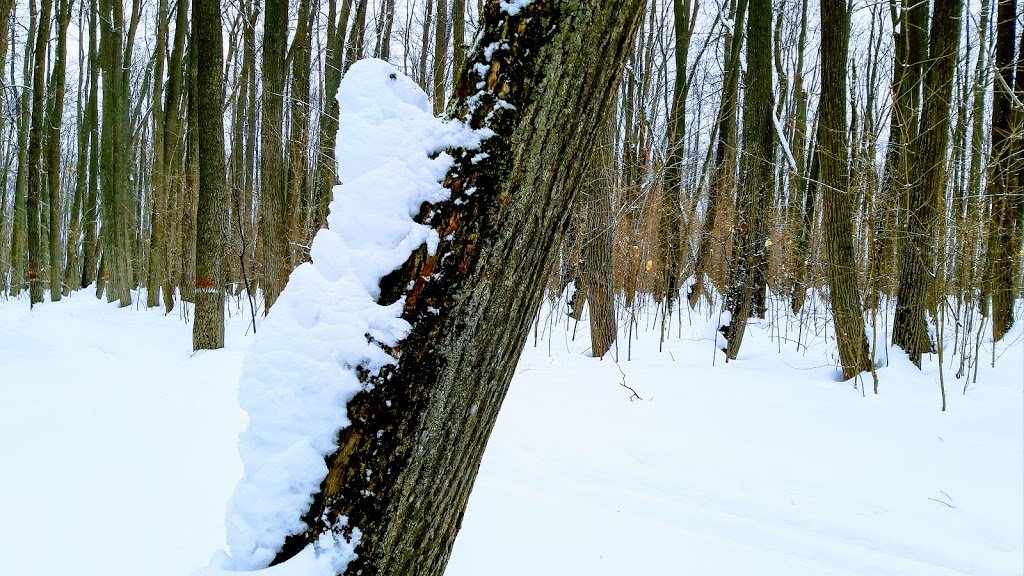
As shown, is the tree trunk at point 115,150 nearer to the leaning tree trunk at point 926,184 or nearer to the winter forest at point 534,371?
the winter forest at point 534,371

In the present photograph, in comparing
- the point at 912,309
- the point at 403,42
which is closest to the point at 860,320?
the point at 912,309

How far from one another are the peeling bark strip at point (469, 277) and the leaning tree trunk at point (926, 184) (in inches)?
189

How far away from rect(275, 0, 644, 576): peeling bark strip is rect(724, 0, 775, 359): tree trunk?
4.80 meters

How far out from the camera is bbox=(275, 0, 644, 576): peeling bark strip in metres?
1.00

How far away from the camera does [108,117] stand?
428 inches

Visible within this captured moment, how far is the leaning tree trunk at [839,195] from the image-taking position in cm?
432

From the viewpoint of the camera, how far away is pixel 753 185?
5465 millimetres

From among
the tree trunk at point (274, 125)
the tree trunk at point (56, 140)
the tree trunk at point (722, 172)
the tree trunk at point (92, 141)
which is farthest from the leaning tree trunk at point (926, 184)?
the tree trunk at point (92, 141)

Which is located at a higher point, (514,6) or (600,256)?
(514,6)

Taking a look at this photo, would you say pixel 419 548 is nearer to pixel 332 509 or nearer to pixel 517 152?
pixel 332 509

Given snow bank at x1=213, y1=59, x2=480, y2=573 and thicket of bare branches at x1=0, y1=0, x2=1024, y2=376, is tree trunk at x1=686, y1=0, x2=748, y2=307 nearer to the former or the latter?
thicket of bare branches at x1=0, y1=0, x2=1024, y2=376

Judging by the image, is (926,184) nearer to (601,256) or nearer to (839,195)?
(839,195)

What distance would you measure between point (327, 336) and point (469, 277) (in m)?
0.32

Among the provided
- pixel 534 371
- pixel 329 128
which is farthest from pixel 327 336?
pixel 329 128
